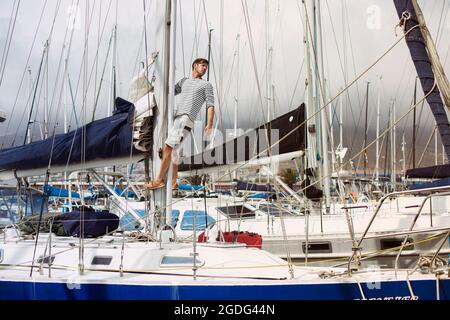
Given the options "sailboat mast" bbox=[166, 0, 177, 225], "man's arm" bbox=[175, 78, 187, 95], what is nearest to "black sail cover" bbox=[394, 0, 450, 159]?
"sailboat mast" bbox=[166, 0, 177, 225]

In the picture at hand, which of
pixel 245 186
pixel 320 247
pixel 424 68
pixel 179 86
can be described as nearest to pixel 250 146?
pixel 320 247

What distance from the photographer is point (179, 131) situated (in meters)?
6.62

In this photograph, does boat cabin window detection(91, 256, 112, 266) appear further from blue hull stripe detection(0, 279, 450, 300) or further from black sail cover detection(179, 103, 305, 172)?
black sail cover detection(179, 103, 305, 172)

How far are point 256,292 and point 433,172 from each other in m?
6.80

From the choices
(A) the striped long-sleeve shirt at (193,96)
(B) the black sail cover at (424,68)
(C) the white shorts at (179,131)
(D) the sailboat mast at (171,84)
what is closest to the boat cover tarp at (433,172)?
(B) the black sail cover at (424,68)

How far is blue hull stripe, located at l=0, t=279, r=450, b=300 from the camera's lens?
15.4 feet

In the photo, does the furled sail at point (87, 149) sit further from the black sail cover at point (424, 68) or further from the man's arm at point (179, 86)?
the black sail cover at point (424, 68)

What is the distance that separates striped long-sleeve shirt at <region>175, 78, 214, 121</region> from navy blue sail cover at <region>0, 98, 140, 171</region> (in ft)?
2.71

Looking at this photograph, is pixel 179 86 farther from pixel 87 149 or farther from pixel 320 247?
pixel 320 247

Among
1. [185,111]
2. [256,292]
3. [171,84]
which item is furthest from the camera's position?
[185,111]

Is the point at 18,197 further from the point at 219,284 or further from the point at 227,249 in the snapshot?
the point at 219,284

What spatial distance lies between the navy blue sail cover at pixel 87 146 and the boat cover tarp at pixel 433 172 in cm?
654
